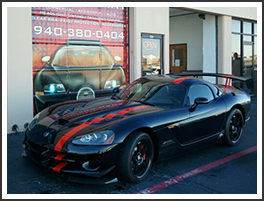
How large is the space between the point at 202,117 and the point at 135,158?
157 centimetres

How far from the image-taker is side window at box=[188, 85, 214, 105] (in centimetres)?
565

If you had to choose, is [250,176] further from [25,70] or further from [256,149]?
[25,70]

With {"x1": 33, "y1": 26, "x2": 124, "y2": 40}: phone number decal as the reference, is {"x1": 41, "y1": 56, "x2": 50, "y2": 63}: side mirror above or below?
below

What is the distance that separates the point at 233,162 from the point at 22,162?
3.27m

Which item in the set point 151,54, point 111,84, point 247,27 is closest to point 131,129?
point 111,84

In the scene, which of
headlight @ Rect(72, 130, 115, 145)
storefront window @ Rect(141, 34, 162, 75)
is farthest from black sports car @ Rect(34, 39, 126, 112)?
headlight @ Rect(72, 130, 115, 145)

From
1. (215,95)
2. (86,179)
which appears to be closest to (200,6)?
(215,95)

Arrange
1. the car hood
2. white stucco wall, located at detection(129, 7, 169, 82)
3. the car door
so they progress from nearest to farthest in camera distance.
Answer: the car hood
the car door
white stucco wall, located at detection(129, 7, 169, 82)

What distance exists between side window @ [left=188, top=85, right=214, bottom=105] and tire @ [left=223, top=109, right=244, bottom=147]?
59 cm

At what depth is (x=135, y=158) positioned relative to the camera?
4504mm

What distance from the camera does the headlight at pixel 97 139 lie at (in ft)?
13.9

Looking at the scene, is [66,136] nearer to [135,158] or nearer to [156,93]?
[135,158]

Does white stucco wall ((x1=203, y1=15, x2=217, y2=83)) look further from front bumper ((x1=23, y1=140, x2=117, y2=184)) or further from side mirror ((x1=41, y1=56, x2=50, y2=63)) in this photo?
front bumper ((x1=23, y1=140, x2=117, y2=184))

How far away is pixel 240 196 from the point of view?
4.15m
